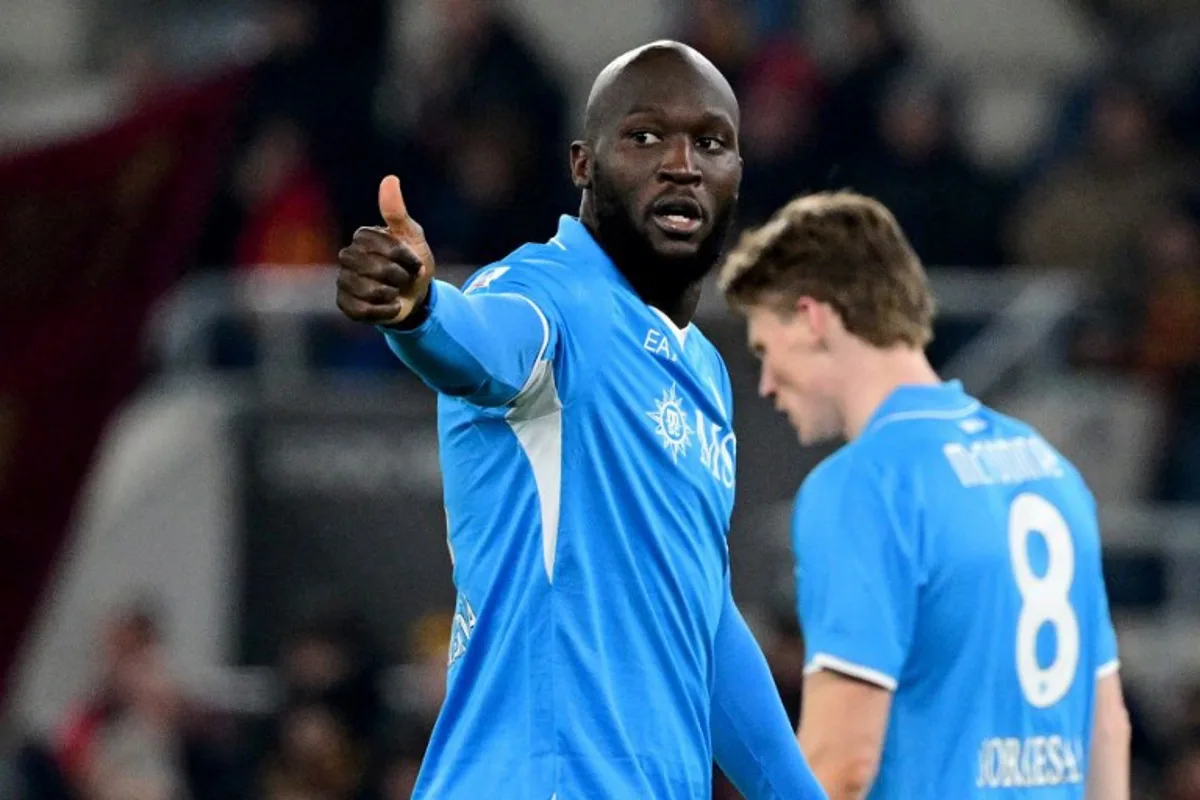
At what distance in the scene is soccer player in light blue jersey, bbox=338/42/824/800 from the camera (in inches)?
153

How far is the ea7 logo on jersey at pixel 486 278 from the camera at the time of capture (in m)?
3.87

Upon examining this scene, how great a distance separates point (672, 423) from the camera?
407 centimetres

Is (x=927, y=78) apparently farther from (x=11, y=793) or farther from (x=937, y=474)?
(x=937, y=474)

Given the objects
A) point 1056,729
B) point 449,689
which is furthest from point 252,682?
point 449,689

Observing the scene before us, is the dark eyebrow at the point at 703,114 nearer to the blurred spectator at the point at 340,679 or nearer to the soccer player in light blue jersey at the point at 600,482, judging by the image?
the soccer player in light blue jersey at the point at 600,482

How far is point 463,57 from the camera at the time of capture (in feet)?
39.6

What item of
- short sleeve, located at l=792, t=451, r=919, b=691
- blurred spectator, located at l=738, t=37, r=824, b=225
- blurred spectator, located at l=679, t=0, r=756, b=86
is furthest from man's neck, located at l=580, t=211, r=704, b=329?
blurred spectator, located at l=679, t=0, r=756, b=86

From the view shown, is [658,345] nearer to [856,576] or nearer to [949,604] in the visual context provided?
[856,576]

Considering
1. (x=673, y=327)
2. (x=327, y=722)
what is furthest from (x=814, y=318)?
(x=327, y=722)

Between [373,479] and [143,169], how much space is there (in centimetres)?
190

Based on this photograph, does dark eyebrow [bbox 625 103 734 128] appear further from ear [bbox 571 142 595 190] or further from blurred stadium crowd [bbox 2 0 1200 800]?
blurred stadium crowd [bbox 2 0 1200 800]

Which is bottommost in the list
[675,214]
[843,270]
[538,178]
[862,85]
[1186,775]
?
[1186,775]

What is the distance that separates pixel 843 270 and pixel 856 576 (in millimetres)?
688

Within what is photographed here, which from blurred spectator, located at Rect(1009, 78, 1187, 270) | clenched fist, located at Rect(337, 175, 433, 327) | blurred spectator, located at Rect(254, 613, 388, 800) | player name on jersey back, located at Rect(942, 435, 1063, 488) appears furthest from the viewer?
blurred spectator, located at Rect(1009, 78, 1187, 270)
